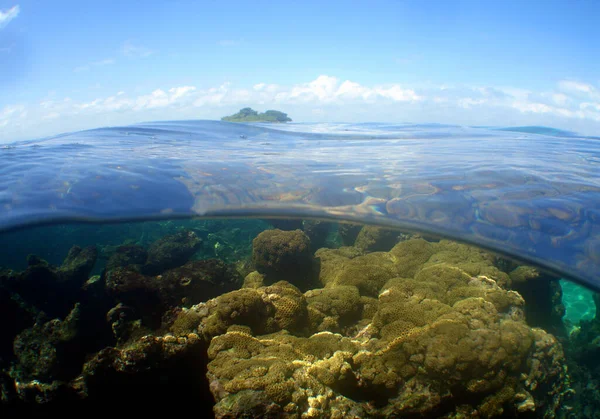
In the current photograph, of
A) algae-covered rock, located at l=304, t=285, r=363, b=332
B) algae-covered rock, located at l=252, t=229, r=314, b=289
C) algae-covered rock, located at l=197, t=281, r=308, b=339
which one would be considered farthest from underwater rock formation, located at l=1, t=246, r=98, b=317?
algae-covered rock, located at l=304, t=285, r=363, b=332

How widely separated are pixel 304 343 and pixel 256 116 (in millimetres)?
25653

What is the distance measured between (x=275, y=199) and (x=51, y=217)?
5.39 m

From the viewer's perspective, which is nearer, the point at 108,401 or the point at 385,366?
the point at 385,366

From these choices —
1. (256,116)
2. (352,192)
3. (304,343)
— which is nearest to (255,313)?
(304,343)

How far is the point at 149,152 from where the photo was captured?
33.1 feet

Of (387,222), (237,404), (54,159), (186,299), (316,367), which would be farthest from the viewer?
(54,159)

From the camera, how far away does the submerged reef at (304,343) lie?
14.5 ft

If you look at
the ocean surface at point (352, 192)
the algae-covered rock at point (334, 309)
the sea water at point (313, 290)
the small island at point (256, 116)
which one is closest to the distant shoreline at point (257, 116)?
the small island at point (256, 116)

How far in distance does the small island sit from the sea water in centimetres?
1605

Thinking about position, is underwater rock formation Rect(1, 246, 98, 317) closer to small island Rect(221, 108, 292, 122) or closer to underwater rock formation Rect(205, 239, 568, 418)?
underwater rock formation Rect(205, 239, 568, 418)

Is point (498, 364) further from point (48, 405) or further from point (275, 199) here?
point (48, 405)

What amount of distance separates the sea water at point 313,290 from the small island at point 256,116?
1605cm

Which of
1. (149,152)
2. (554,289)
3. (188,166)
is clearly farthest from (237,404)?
(554,289)

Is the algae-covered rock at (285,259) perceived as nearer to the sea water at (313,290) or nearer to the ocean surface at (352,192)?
the sea water at (313,290)
